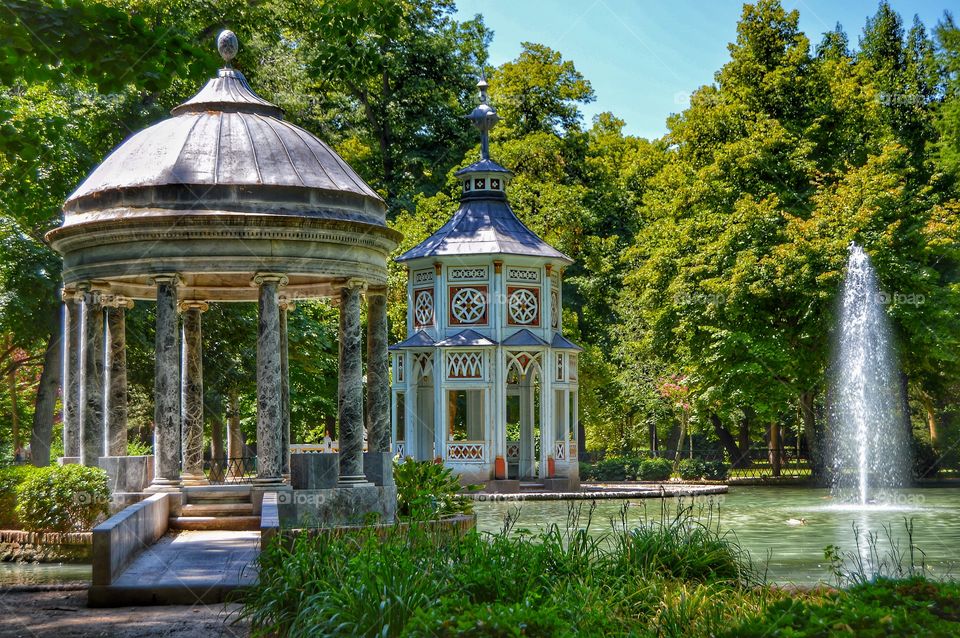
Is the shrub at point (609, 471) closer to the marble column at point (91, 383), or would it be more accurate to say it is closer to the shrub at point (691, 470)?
the shrub at point (691, 470)

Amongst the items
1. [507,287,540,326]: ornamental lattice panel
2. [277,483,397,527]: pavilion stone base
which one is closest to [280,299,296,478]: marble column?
[277,483,397,527]: pavilion stone base

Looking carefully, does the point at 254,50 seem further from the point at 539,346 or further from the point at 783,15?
the point at 783,15

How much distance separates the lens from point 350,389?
733 inches

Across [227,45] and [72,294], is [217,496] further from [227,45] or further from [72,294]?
[227,45]

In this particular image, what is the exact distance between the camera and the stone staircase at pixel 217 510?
17.9 meters

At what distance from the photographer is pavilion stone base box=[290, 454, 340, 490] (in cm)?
1805

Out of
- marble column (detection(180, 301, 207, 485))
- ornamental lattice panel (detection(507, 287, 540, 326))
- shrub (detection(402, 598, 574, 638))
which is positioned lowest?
shrub (detection(402, 598, 574, 638))

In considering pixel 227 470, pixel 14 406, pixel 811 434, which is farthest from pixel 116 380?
pixel 14 406

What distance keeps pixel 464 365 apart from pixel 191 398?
1347 centimetres

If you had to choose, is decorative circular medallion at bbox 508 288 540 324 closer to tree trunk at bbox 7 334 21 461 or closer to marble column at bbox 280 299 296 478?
marble column at bbox 280 299 296 478

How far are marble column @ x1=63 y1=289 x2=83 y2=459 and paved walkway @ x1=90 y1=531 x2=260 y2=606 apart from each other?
4.54 meters

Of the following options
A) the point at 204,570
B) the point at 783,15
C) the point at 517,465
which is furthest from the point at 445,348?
the point at 204,570

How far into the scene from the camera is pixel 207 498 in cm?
1842

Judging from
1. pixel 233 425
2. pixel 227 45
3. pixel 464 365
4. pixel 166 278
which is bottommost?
pixel 233 425
